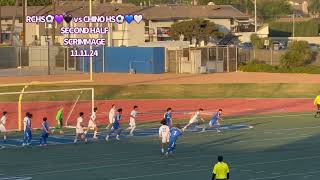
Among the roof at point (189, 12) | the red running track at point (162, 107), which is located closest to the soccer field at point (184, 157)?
the red running track at point (162, 107)

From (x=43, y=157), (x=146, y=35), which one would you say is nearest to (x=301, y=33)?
(x=146, y=35)

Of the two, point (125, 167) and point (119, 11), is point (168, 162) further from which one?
point (119, 11)

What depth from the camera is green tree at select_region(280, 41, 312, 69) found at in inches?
3009

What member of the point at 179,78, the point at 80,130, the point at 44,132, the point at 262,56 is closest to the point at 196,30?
the point at 262,56

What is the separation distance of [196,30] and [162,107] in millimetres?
46243

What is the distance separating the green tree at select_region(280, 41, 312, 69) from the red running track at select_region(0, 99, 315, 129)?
21.4m

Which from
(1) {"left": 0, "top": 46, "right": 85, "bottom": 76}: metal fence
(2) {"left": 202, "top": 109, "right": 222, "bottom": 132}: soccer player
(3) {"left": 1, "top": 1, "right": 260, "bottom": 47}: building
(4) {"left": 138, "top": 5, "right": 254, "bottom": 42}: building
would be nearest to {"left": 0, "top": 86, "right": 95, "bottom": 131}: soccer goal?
(2) {"left": 202, "top": 109, "right": 222, "bottom": 132}: soccer player

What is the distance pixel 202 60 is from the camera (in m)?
75.7

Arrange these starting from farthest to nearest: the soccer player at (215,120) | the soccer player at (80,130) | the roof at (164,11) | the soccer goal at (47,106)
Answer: the roof at (164,11)
the soccer goal at (47,106)
the soccer player at (215,120)
the soccer player at (80,130)

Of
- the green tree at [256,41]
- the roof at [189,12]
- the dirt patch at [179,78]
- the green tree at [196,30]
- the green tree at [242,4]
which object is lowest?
the dirt patch at [179,78]

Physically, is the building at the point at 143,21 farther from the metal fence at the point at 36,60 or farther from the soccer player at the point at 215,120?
the soccer player at the point at 215,120

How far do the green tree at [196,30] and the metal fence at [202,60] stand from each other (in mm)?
20272

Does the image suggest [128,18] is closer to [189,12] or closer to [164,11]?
[164,11]

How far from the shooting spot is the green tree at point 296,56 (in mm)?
76438
